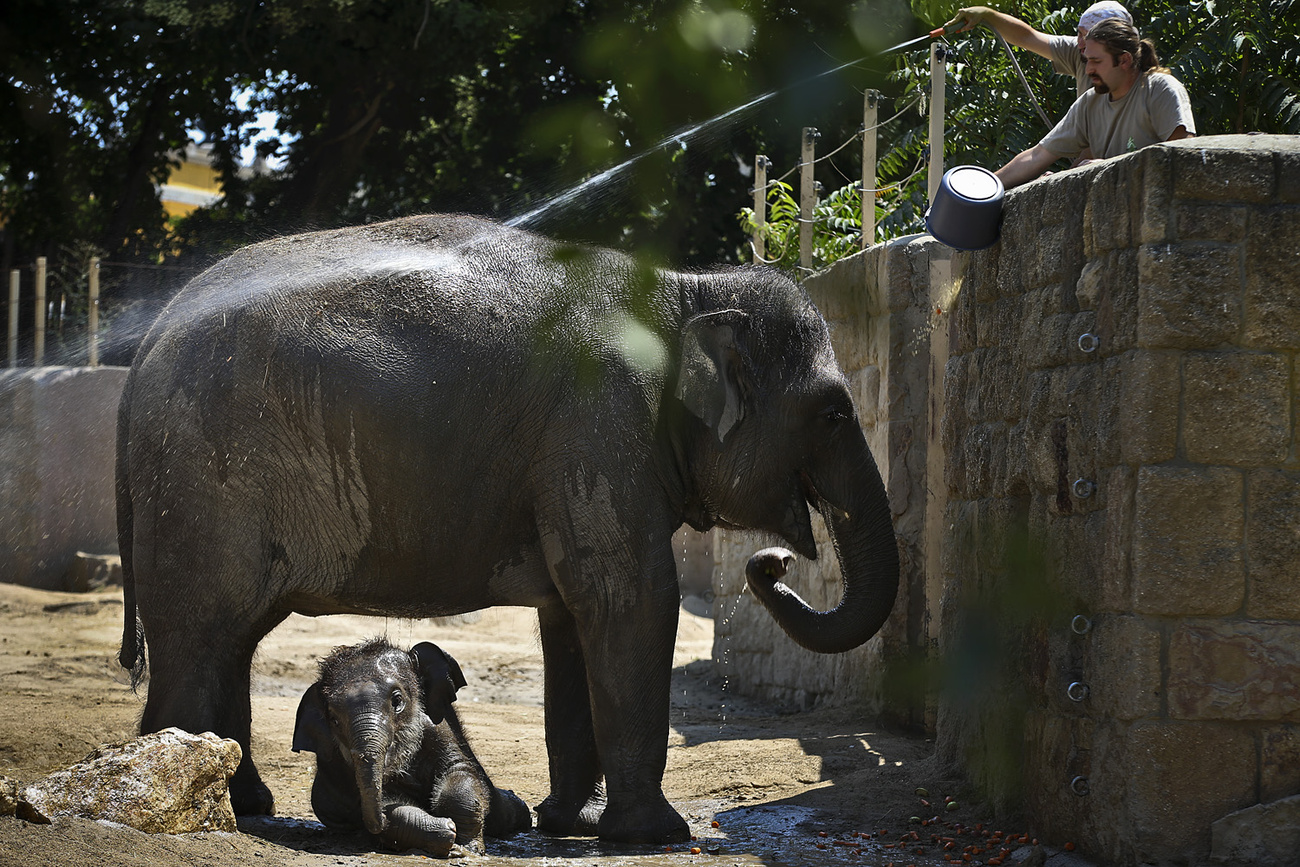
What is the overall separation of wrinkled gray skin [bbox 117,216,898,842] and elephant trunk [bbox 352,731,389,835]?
70 cm

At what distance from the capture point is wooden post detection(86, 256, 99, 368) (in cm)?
1377

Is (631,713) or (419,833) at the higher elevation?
(631,713)

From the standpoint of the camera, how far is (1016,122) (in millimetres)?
8938

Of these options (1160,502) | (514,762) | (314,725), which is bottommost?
(514,762)

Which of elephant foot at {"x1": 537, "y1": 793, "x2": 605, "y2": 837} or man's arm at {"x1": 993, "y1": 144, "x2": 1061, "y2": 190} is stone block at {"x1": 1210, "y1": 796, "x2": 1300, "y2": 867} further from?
man's arm at {"x1": 993, "y1": 144, "x2": 1061, "y2": 190}

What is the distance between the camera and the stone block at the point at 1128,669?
176 inches

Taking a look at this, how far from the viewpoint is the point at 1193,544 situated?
14.6 ft

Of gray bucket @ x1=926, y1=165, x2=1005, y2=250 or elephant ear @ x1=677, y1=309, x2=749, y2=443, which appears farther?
elephant ear @ x1=677, y1=309, x2=749, y2=443

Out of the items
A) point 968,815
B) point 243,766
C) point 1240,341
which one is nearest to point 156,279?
point 243,766

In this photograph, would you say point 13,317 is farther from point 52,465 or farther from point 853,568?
point 853,568

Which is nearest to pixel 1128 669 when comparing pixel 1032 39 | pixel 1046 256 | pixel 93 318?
pixel 1046 256

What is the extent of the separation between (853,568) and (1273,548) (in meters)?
1.86

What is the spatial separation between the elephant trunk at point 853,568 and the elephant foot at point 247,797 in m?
2.13

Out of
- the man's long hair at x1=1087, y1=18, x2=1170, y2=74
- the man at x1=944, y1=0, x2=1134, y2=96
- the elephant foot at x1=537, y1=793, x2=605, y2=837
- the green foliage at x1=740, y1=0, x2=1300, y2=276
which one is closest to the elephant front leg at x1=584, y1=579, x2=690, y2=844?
the elephant foot at x1=537, y1=793, x2=605, y2=837
